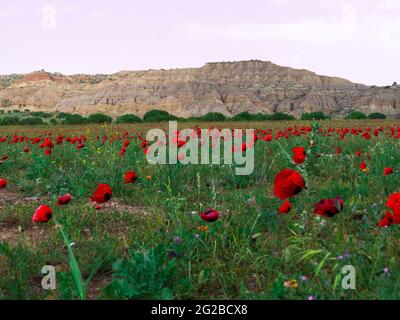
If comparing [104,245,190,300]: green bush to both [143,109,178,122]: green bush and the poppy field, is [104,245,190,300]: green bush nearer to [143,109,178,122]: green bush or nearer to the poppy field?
the poppy field

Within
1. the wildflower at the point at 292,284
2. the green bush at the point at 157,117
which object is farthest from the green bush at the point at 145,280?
the green bush at the point at 157,117

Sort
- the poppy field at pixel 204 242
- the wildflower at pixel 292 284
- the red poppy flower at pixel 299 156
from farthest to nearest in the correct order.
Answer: the red poppy flower at pixel 299 156
the poppy field at pixel 204 242
the wildflower at pixel 292 284

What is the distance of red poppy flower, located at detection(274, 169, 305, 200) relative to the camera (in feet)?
9.04

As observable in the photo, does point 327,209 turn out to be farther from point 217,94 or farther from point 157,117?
point 217,94

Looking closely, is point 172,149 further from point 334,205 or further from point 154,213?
point 334,205

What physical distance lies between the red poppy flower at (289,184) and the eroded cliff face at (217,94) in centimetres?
6832

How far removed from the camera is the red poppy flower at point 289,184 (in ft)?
9.04

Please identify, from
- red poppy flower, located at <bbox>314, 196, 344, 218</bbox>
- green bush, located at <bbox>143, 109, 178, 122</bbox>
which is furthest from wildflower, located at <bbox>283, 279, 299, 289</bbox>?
green bush, located at <bbox>143, 109, 178, 122</bbox>

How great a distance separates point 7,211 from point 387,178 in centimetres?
423

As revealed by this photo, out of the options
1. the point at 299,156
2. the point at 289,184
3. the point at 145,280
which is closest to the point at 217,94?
the point at 299,156

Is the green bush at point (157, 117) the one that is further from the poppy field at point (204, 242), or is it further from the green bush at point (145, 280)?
Result: the green bush at point (145, 280)

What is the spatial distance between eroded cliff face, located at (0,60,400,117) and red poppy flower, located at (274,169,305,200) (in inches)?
2690

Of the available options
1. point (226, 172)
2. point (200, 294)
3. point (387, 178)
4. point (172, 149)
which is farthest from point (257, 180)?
point (200, 294)
